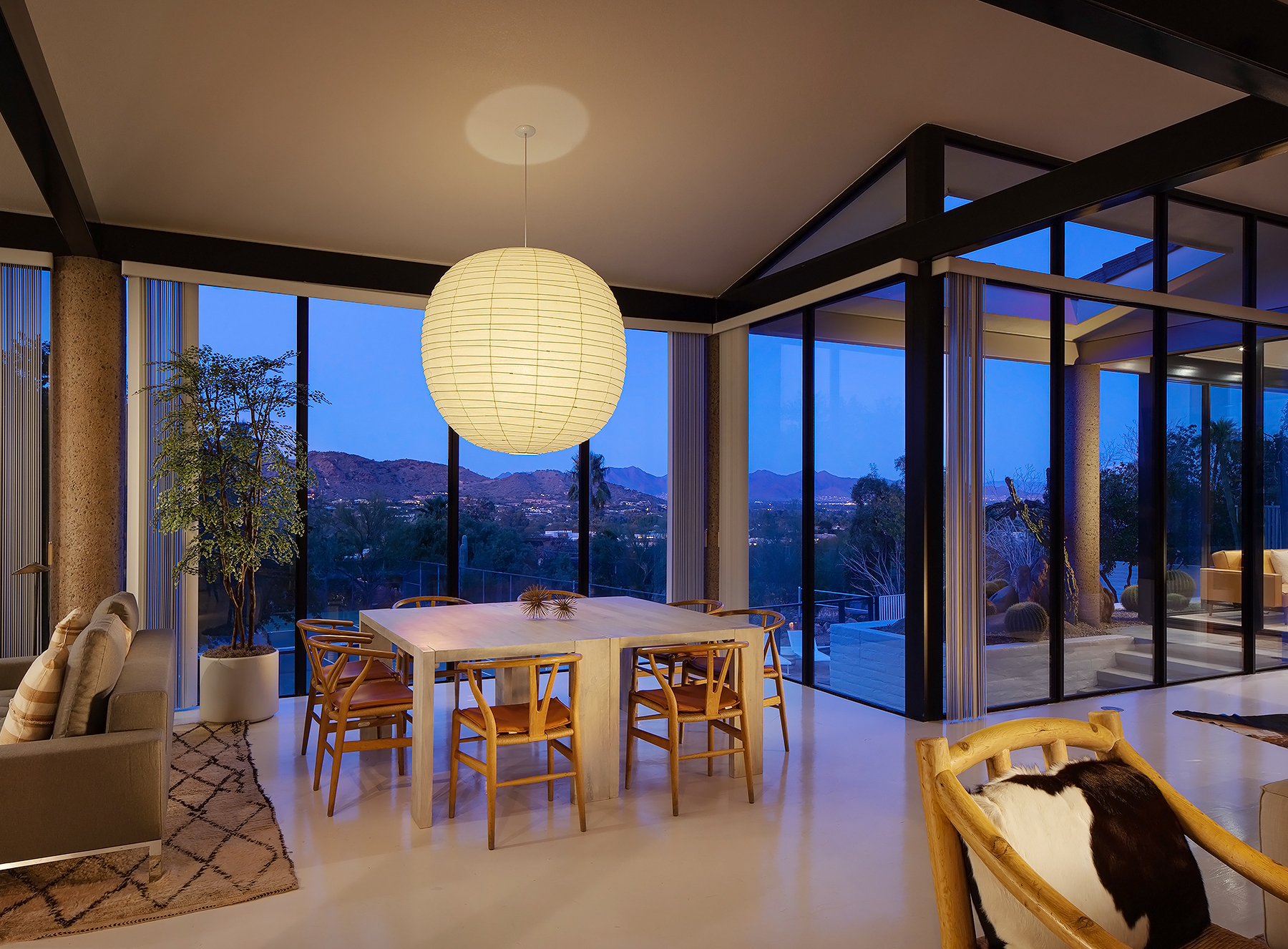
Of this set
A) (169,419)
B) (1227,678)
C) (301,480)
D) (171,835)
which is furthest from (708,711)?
(1227,678)

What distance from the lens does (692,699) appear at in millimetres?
4160

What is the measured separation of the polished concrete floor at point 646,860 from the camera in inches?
108

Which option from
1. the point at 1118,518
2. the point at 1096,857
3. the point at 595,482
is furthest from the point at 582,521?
the point at 1096,857

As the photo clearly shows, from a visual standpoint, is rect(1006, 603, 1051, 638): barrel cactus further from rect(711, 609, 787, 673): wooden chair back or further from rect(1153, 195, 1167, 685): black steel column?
rect(711, 609, 787, 673): wooden chair back

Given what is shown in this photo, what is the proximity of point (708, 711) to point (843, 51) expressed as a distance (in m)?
3.49

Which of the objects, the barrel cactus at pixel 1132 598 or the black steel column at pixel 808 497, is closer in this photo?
the barrel cactus at pixel 1132 598

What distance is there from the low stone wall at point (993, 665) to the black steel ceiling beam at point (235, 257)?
3914 mm

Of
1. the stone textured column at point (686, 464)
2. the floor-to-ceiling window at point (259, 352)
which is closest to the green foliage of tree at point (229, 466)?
the floor-to-ceiling window at point (259, 352)

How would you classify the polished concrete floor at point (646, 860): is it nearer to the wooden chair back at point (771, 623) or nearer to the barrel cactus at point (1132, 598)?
the wooden chair back at point (771, 623)

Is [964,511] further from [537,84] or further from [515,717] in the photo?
[537,84]

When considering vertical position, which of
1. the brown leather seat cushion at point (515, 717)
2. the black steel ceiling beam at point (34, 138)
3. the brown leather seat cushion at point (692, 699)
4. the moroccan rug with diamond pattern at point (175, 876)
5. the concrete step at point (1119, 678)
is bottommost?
the moroccan rug with diamond pattern at point (175, 876)

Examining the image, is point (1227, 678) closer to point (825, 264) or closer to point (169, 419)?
point (825, 264)

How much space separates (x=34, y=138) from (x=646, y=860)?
12.4 ft

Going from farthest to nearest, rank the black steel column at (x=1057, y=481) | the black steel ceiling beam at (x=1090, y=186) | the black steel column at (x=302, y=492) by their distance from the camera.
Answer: the black steel column at (x=302, y=492) → the black steel column at (x=1057, y=481) → the black steel ceiling beam at (x=1090, y=186)
